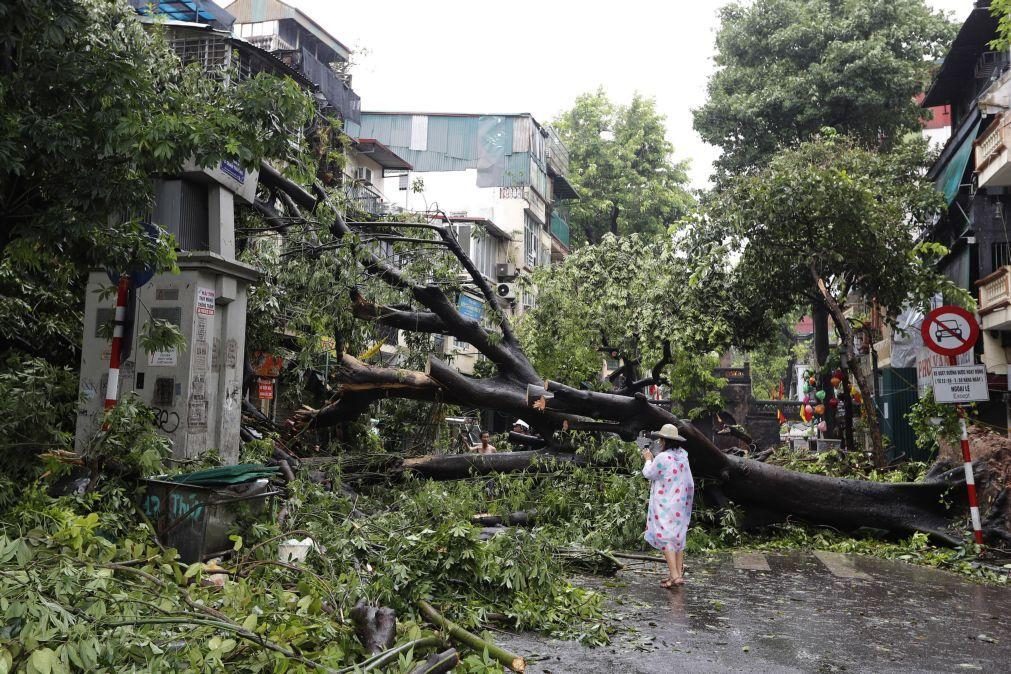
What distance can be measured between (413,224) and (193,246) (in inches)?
138

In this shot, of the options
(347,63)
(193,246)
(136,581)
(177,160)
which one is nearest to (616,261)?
(347,63)

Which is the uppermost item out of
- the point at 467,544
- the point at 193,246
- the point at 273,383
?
the point at 193,246

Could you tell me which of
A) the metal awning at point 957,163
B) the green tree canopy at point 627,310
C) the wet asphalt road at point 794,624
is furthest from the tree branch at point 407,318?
the metal awning at point 957,163

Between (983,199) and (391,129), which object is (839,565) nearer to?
(983,199)

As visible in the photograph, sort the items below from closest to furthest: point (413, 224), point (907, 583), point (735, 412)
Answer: point (907, 583)
point (413, 224)
point (735, 412)

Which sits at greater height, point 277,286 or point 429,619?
→ point 277,286

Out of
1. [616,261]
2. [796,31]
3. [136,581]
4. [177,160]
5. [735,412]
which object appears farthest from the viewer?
[735,412]

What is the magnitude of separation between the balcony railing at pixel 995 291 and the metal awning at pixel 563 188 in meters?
26.8

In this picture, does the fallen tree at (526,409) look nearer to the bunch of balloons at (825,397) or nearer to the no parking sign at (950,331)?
the no parking sign at (950,331)

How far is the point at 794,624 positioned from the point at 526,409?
21.3 feet

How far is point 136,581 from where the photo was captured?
5449mm

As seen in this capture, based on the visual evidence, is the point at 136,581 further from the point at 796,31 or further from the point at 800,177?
the point at 796,31

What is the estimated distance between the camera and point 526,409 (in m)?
13.2

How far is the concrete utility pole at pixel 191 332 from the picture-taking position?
948cm
